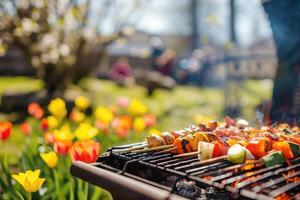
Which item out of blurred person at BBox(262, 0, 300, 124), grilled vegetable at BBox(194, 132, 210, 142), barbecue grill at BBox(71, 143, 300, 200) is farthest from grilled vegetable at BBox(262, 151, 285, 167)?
blurred person at BBox(262, 0, 300, 124)

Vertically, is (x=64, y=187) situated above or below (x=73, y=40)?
below

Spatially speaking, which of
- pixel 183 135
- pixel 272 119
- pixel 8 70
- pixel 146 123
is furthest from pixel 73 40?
pixel 8 70

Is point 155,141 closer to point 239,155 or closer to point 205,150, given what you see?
point 205,150

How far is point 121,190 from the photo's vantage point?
1.56 meters

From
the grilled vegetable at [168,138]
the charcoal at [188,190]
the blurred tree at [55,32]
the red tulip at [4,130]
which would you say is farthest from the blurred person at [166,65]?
the charcoal at [188,190]

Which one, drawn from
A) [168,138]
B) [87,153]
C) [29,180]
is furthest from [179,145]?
[29,180]

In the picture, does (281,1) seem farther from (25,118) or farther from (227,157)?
(25,118)

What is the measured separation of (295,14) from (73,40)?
5.70 m

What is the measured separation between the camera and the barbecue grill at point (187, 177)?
146 cm

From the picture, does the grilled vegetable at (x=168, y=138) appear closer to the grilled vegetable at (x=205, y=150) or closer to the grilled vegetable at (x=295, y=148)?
the grilled vegetable at (x=205, y=150)

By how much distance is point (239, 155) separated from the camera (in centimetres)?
178

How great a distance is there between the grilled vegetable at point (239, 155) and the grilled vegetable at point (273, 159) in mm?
72

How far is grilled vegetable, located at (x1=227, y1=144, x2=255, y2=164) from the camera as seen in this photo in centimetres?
177

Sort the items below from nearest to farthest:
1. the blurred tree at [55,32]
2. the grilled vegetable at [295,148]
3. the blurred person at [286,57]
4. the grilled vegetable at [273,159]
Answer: the grilled vegetable at [273,159], the grilled vegetable at [295,148], the blurred person at [286,57], the blurred tree at [55,32]
